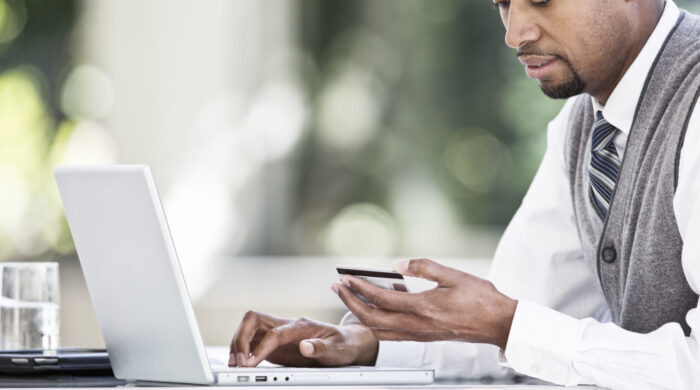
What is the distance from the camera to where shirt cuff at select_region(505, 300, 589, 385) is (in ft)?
4.46

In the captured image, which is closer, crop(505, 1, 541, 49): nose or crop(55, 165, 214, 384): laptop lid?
crop(55, 165, 214, 384): laptop lid

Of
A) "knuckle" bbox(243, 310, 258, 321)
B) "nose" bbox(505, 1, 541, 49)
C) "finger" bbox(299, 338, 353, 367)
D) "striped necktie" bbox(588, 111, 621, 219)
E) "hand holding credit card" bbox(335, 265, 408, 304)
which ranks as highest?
"nose" bbox(505, 1, 541, 49)

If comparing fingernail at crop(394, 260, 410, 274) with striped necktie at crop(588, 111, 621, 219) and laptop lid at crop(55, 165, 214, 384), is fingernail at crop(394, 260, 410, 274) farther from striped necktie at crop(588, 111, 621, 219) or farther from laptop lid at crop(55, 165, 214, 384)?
striped necktie at crop(588, 111, 621, 219)

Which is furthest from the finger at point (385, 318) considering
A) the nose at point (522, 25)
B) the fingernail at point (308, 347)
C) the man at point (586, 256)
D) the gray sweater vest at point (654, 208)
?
the nose at point (522, 25)

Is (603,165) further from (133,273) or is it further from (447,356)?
(133,273)

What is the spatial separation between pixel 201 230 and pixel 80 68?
1052mm

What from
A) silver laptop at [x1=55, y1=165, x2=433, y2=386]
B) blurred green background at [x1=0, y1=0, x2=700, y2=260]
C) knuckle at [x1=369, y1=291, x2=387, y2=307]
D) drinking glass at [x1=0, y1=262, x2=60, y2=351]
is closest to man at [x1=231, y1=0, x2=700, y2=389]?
knuckle at [x1=369, y1=291, x2=387, y2=307]

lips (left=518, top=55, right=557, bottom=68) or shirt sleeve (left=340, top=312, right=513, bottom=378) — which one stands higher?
lips (left=518, top=55, right=557, bottom=68)

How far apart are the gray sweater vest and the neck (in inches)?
2.1

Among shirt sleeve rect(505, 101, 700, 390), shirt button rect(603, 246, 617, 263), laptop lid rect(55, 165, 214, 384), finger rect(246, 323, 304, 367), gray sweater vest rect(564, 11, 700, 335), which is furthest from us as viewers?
shirt button rect(603, 246, 617, 263)

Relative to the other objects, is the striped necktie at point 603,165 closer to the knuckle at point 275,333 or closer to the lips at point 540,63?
the lips at point 540,63

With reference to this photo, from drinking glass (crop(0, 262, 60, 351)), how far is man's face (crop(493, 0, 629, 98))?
1.00 metres

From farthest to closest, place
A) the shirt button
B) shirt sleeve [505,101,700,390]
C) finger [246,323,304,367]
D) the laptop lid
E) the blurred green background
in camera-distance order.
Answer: the blurred green background → the shirt button → finger [246,323,304,367] → shirt sleeve [505,101,700,390] → the laptop lid

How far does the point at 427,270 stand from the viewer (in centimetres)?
136
